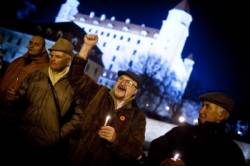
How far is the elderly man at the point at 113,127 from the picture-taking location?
16.1 feet

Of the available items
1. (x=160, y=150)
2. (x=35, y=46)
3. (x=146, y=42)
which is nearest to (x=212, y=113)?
(x=160, y=150)

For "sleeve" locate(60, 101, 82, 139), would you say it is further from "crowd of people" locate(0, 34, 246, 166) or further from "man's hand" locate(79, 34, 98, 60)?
"man's hand" locate(79, 34, 98, 60)

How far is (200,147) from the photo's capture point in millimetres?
4785

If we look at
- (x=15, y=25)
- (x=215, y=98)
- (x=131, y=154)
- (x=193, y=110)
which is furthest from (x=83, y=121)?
(x=193, y=110)

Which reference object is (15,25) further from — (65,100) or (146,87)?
(65,100)

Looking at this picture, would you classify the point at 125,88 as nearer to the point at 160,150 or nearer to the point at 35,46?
the point at 160,150

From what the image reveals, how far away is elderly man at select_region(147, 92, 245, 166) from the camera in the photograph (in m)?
4.64

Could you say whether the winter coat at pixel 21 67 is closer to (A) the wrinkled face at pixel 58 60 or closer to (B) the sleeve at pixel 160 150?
(A) the wrinkled face at pixel 58 60

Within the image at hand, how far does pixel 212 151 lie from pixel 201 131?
0.32 metres

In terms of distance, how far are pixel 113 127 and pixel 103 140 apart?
0.24 m

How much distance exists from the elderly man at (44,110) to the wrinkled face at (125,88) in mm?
687

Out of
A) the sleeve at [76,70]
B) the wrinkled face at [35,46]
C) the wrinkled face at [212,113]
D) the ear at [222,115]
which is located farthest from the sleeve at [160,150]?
the wrinkled face at [35,46]

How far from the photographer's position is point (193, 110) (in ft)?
259

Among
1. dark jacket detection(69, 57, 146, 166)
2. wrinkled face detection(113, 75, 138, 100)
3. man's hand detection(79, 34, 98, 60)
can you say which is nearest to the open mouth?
wrinkled face detection(113, 75, 138, 100)
